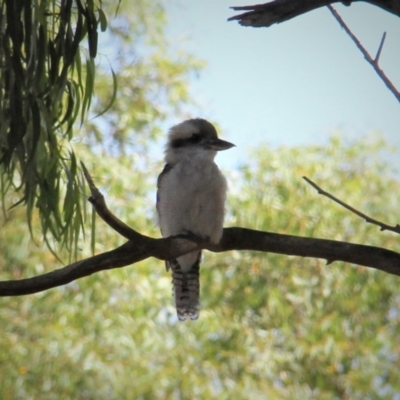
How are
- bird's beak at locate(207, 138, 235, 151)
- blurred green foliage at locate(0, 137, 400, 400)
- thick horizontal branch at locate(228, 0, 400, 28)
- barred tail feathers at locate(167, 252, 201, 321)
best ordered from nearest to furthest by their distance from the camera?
1. thick horizontal branch at locate(228, 0, 400, 28)
2. bird's beak at locate(207, 138, 235, 151)
3. barred tail feathers at locate(167, 252, 201, 321)
4. blurred green foliage at locate(0, 137, 400, 400)

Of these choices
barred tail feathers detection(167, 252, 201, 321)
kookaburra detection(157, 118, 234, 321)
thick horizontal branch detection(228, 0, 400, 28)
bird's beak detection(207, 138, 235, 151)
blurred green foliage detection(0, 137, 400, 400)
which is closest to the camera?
thick horizontal branch detection(228, 0, 400, 28)

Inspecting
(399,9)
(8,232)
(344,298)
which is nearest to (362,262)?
(399,9)

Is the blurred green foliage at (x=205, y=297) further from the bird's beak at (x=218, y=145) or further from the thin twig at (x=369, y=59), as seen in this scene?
the thin twig at (x=369, y=59)

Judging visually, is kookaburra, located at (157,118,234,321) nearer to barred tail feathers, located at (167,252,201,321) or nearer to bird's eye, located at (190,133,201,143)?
bird's eye, located at (190,133,201,143)

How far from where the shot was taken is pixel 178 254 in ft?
5.39

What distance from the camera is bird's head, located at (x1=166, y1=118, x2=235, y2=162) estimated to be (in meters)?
2.61

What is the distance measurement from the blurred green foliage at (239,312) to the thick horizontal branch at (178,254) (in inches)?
111

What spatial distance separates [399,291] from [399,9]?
397 centimetres

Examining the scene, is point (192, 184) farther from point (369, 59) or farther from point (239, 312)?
point (239, 312)

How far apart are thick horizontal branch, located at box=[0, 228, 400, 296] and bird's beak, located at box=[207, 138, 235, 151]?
978 millimetres

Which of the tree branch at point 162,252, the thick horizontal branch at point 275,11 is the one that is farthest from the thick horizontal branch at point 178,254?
the thick horizontal branch at point 275,11

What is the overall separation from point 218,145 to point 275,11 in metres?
1.14

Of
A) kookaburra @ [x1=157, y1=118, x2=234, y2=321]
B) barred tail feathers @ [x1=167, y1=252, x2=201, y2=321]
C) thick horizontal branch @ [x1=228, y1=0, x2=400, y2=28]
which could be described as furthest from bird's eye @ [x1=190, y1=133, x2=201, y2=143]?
thick horizontal branch @ [x1=228, y1=0, x2=400, y2=28]

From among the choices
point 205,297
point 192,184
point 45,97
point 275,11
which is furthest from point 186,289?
point 205,297
